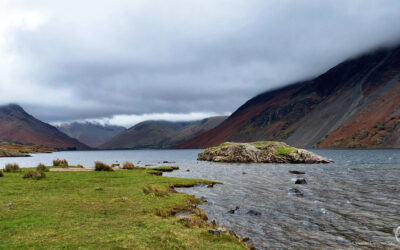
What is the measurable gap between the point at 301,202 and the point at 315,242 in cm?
1202

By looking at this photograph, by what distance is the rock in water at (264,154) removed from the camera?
97.1m

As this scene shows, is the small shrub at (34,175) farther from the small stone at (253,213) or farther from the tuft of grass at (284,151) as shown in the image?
the tuft of grass at (284,151)

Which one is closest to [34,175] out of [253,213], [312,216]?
[253,213]

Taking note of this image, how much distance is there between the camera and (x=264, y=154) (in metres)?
104

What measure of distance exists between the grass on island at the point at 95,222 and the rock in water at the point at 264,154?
78.9 metres

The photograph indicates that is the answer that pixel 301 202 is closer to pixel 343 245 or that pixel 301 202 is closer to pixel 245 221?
pixel 245 221

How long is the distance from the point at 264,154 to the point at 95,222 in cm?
9307

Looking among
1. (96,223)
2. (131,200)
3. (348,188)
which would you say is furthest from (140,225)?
(348,188)

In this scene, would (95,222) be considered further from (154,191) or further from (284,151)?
(284,151)

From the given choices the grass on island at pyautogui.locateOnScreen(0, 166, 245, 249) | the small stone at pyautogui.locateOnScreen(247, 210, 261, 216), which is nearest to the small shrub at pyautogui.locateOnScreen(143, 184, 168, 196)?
the grass on island at pyautogui.locateOnScreen(0, 166, 245, 249)

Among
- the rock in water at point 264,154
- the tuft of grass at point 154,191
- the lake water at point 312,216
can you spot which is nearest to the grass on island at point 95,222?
the tuft of grass at point 154,191

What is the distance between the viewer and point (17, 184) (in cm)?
2905

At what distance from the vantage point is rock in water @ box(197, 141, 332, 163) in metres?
97.1

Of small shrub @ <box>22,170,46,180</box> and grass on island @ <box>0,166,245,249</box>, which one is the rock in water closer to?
grass on island @ <box>0,166,245,249</box>
